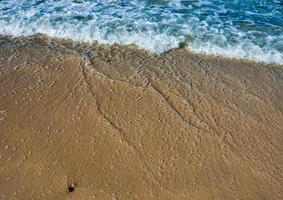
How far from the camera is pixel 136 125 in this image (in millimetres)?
5348

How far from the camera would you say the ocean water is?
23.5 ft

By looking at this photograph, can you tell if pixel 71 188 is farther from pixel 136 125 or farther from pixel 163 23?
pixel 163 23

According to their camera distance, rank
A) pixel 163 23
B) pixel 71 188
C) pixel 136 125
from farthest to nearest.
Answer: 1. pixel 163 23
2. pixel 136 125
3. pixel 71 188

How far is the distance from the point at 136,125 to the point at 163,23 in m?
3.05

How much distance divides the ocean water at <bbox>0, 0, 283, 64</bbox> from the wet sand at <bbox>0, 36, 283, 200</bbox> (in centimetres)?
41

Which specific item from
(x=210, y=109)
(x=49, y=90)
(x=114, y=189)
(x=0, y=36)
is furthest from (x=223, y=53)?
(x=0, y=36)

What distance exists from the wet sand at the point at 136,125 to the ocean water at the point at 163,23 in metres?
0.41

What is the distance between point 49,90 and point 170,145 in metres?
1.96

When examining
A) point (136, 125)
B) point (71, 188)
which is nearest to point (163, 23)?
point (136, 125)

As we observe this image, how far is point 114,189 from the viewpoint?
4.52 metres

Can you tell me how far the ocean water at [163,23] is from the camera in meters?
7.16

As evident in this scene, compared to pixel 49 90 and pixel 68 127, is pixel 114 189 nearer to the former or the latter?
pixel 68 127

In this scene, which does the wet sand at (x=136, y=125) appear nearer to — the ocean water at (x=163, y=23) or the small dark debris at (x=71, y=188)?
the small dark debris at (x=71, y=188)

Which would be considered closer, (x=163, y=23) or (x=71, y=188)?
(x=71, y=188)
